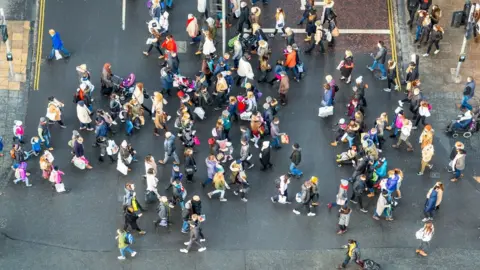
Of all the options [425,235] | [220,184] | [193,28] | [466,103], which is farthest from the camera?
[193,28]

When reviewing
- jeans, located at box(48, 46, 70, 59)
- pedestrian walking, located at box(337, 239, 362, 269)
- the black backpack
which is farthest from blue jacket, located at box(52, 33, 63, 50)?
the black backpack

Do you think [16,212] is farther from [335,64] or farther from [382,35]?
[382,35]

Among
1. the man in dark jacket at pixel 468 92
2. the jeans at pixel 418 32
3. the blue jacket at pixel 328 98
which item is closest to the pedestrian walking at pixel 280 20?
the blue jacket at pixel 328 98

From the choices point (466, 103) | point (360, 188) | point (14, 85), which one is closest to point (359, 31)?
point (466, 103)

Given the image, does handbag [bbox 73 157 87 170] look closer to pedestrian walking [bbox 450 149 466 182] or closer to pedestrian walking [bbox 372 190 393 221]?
pedestrian walking [bbox 372 190 393 221]

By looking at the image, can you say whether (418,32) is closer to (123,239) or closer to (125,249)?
(125,249)

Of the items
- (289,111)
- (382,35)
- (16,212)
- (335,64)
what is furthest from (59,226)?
(382,35)
